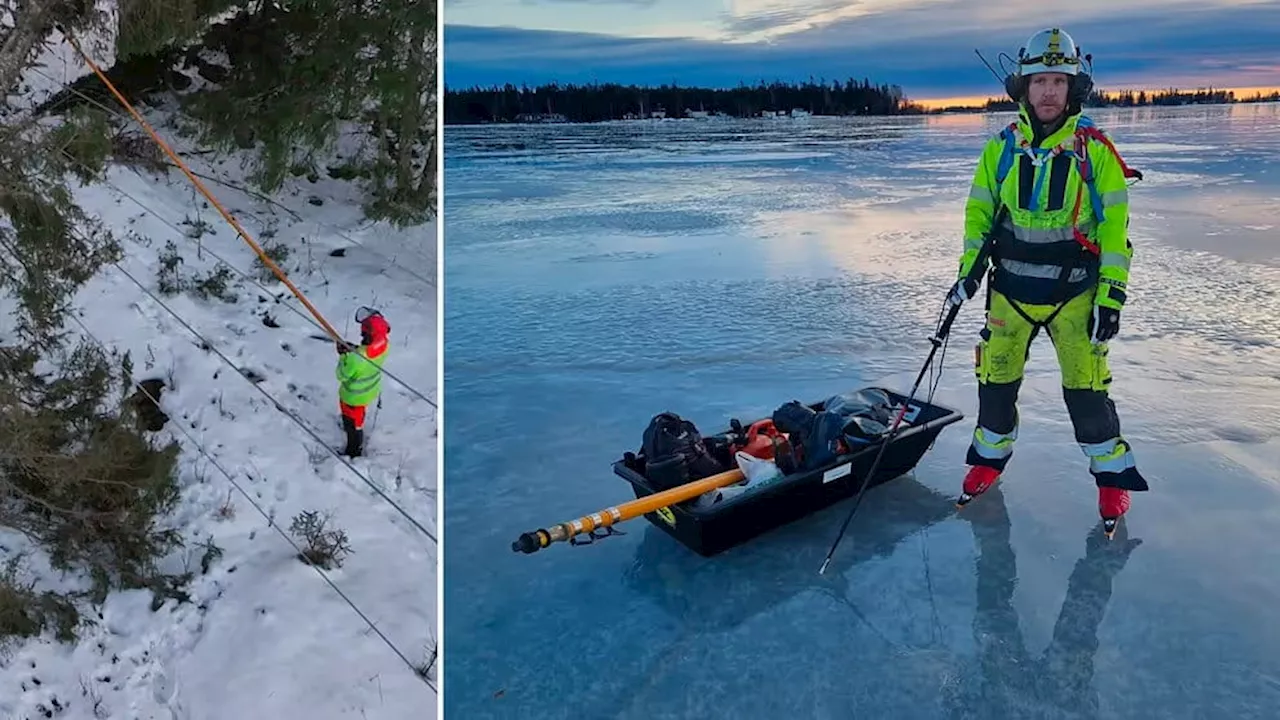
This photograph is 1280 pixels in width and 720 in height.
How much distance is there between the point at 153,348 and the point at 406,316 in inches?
A: 65.7

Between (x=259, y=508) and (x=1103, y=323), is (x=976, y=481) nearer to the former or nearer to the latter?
(x=1103, y=323)

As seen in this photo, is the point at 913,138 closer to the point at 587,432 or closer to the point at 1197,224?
the point at 1197,224

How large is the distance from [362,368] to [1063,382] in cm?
346

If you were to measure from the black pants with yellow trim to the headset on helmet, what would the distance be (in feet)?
2.05

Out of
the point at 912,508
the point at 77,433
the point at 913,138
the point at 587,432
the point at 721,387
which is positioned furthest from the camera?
the point at 913,138

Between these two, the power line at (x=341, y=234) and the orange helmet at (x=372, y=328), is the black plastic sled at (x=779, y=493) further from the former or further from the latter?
the power line at (x=341, y=234)

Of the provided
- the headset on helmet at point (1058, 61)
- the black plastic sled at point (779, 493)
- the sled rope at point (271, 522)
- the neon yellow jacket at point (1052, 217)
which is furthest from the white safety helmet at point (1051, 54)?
the sled rope at point (271, 522)

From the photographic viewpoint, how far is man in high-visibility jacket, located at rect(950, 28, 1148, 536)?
2.83m

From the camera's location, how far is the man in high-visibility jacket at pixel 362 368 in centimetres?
501

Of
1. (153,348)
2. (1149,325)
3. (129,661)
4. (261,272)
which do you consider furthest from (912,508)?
(261,272)

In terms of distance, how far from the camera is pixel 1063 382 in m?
3.14

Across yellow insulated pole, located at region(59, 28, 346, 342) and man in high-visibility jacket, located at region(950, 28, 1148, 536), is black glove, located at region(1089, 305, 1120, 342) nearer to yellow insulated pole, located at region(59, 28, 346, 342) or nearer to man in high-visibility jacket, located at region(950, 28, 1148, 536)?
man in high-visibility jacket, located at region(950, 28, 1148, 536)

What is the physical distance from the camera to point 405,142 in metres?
7.07

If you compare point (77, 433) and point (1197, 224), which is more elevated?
point (1197, 224)
